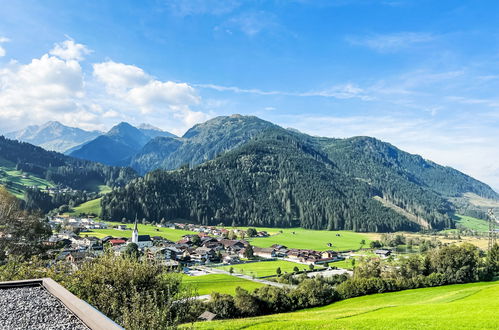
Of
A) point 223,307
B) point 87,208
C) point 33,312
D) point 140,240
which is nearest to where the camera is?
point 33,312

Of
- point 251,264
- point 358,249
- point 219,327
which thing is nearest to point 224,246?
point 251,264

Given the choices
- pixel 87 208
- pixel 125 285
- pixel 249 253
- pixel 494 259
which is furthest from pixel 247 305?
pixel 87 208

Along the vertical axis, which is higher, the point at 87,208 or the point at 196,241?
the point at 87,208

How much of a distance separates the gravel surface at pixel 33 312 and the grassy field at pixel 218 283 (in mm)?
50480

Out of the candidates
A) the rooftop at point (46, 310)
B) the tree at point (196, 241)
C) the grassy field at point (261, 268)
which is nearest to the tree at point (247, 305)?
the rooftop at point (46, 310)

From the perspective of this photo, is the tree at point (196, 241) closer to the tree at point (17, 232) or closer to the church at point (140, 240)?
the church at point (140, 240)

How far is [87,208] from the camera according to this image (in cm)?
18788

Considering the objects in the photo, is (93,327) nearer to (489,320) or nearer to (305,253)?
(489,320)

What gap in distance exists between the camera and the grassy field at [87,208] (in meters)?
181

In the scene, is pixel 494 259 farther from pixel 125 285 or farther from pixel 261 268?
pixel 125 285

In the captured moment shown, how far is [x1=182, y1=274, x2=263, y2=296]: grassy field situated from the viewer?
62219mm

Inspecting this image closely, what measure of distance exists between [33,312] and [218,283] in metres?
62.2

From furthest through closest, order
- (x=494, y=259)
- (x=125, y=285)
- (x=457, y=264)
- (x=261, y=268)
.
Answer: (x=261, y=268) < (x=494, y=259) < (x=457, y=264) < (x=125, y=285)

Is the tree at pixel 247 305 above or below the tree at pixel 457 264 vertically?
below
